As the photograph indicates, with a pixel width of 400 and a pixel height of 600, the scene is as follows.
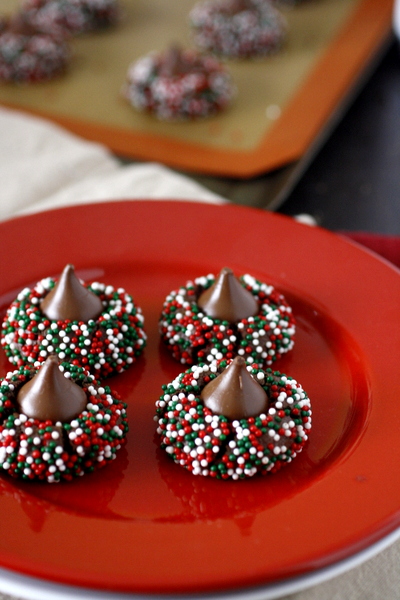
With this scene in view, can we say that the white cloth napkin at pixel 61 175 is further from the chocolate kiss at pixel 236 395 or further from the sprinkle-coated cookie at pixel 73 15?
the sprinkle-coated cookie at pixel 73 15

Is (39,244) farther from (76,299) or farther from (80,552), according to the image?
(80,552)

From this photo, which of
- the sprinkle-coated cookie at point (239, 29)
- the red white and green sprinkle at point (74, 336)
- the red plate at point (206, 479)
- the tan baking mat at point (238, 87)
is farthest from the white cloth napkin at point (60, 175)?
the sprinkle-coated cookie at point (239, 29)

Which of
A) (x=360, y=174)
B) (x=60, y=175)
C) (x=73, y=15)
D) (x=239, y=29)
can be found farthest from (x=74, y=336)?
(x=73, y=15)

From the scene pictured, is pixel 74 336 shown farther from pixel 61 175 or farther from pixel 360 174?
pixel 360 174

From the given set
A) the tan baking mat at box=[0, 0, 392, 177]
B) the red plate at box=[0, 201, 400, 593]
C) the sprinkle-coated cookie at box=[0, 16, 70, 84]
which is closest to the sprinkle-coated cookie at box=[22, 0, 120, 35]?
the tan baking mat at box=[0, 0, 392, 177]

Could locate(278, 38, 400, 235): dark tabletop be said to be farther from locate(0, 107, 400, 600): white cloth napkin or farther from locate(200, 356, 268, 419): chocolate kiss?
locate(200, 356, 268, 419): chocolate kiss
